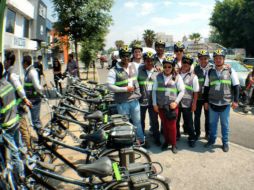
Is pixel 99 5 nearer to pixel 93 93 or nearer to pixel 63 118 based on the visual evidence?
pixel 93 93

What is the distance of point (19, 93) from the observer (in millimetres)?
5227

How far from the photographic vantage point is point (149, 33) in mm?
60062

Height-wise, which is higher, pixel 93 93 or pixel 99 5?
pixel 99 5

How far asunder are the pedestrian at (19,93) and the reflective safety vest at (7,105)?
2.75 feet

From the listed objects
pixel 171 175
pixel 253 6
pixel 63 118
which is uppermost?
pixel 253 6

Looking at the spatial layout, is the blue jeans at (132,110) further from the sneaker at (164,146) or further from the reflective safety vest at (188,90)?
the reflective safety vest at (188,90)

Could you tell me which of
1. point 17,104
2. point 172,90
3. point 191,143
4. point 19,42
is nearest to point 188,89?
point 172,90

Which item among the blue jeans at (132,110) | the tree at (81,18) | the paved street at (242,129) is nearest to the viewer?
the blue jeans at (132,110)

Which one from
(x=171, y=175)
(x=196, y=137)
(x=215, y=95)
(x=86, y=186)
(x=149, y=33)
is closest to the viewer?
(x=86, y=186)

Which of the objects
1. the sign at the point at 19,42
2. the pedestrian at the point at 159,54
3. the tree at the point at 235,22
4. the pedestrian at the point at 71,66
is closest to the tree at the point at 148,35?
the tree at the point at 235,22

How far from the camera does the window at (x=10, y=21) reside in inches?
895

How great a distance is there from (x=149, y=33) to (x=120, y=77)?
5636cm

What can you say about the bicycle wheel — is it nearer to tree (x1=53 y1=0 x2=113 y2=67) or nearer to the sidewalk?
the sidewalk

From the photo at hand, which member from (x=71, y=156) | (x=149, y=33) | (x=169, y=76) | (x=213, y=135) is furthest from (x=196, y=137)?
(x=149, y=33)
